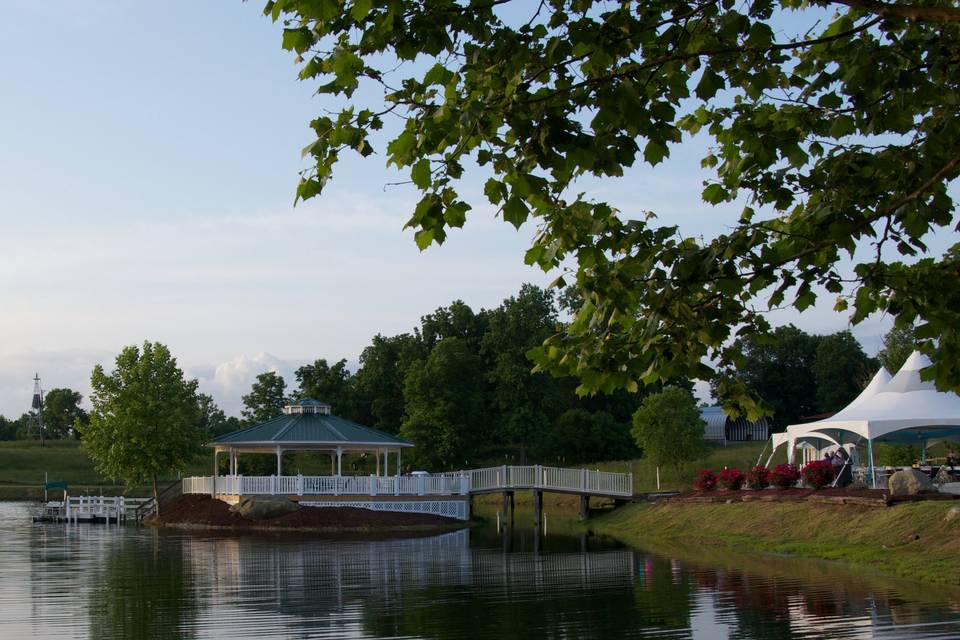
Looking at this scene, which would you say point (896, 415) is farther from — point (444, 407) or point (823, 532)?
point (444, 407)

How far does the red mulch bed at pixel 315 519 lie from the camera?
117 ft

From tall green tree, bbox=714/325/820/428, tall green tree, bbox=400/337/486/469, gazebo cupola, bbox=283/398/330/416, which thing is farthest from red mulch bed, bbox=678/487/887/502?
tall green tree, bbox=714/325/820/428

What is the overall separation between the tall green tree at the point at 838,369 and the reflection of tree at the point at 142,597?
5777 centimetres

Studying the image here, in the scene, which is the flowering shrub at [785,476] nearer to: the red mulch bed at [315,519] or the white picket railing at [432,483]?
the white picket railing at [432,483]

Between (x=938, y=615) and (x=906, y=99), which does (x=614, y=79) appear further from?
(x=938, y=615)

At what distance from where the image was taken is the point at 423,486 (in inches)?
1550

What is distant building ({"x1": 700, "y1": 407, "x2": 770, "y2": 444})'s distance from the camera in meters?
73.0

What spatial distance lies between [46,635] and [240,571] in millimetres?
8621

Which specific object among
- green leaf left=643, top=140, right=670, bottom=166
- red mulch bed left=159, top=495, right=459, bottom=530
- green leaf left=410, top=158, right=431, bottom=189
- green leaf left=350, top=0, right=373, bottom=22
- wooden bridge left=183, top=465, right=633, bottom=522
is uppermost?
green leaf left=350, top=0, right=373, bottom=22

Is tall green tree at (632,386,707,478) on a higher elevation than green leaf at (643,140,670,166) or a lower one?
lower

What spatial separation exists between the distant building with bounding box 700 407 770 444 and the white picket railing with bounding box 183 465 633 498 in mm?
34132

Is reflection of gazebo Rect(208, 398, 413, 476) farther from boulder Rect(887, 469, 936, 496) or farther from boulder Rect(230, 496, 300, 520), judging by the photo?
boulder Rect(887, 469, 936, 496)

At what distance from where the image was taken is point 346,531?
3516 centimetres

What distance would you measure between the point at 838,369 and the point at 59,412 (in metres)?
87.9
